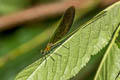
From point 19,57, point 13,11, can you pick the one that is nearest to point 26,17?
point 13,11

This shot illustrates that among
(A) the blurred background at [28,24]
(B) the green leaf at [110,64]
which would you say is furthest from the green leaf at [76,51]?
(A) the blurred background at [28,24]

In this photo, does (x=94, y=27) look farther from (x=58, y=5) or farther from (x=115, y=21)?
(x=58, y=5)

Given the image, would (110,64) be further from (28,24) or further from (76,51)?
(28,24)

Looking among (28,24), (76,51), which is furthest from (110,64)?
(28,24)

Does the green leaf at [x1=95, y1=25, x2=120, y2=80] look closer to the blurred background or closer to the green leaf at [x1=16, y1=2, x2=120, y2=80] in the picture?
the green leaf at [x1=16, y1=2, x2=120, y2=80]

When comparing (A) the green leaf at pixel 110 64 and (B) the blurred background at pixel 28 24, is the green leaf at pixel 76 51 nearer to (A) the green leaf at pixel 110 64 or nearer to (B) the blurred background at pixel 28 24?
(A) the green leaf at pixel 110 64

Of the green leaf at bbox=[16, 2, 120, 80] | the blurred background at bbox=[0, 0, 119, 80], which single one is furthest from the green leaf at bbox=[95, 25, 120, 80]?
the blurred background at bbox=[0, 0, 119, 80]
